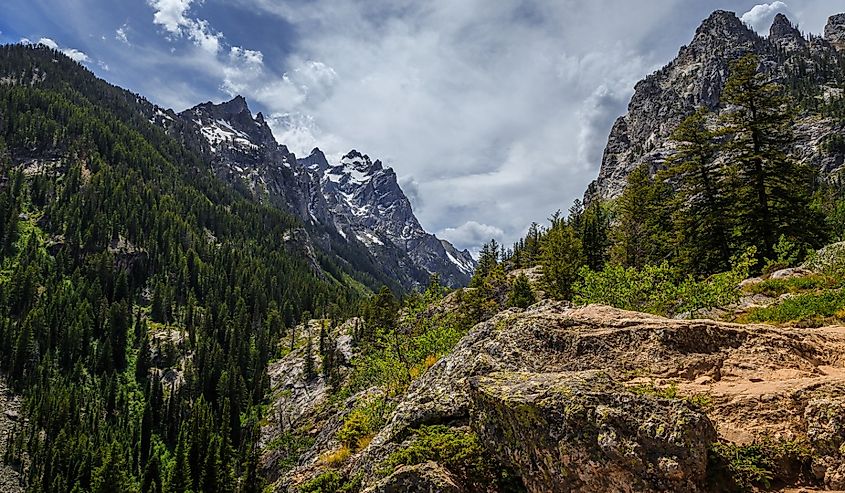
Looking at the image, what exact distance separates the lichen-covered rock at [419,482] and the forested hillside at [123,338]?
3261 inches

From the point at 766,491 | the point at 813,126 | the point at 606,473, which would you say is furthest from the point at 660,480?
the point at 813,126

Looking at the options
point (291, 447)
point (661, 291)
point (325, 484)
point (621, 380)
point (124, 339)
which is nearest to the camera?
point (621, 380)

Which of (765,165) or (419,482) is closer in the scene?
(419,482)

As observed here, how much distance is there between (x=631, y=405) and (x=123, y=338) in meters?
161

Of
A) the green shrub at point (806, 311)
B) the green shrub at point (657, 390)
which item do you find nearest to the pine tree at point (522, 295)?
the green shrub at point (806, 311)

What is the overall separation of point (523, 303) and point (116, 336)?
13059cm

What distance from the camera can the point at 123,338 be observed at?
13825 centimetres

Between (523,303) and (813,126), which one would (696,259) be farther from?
(813,126)

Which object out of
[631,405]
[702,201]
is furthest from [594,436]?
[702,201]

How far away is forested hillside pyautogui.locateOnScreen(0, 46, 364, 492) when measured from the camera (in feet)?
311

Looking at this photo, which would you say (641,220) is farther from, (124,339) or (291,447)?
(124,339)

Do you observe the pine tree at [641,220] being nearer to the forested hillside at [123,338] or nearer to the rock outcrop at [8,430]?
the forested hillside at [123,338]

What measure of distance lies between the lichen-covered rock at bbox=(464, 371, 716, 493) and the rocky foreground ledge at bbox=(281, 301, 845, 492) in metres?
0.02

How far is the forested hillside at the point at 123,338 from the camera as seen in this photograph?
3738 inches
